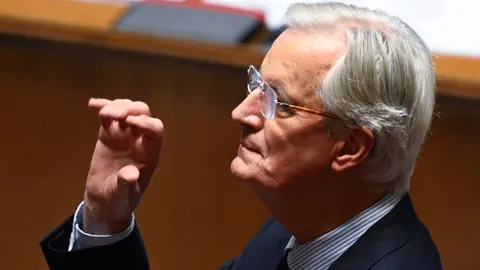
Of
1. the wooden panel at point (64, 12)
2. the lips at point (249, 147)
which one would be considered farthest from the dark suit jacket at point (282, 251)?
the wooden panel at point (64, 12)

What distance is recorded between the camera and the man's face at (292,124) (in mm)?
1217

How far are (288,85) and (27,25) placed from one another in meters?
1.35

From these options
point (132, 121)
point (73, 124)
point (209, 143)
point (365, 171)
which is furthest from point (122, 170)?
point (73, 124)

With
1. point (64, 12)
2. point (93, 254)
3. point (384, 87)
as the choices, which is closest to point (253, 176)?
point (384, 87)

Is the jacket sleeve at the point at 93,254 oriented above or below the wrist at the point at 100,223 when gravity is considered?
below

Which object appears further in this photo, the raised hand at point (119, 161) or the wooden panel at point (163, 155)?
the wooden panel at point (163, 155)

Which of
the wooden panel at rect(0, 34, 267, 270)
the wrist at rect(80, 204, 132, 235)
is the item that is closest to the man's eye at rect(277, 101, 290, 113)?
the wrist at rect(80, 204, 132, 235)

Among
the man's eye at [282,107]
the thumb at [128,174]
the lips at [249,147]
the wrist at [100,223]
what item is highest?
the man's eye at [282,107]

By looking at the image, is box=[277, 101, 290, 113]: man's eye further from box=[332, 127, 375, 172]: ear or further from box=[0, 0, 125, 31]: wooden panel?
box=[0, 0, 125, 31]: wooden panel

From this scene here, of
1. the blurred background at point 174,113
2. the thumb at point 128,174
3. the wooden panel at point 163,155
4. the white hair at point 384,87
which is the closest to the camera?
the white hair at point 384,87

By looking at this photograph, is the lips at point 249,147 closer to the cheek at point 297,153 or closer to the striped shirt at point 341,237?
the cheek at point 297,153

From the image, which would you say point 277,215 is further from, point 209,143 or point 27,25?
point 27,25

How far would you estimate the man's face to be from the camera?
1.22 m

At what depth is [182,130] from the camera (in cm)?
231
